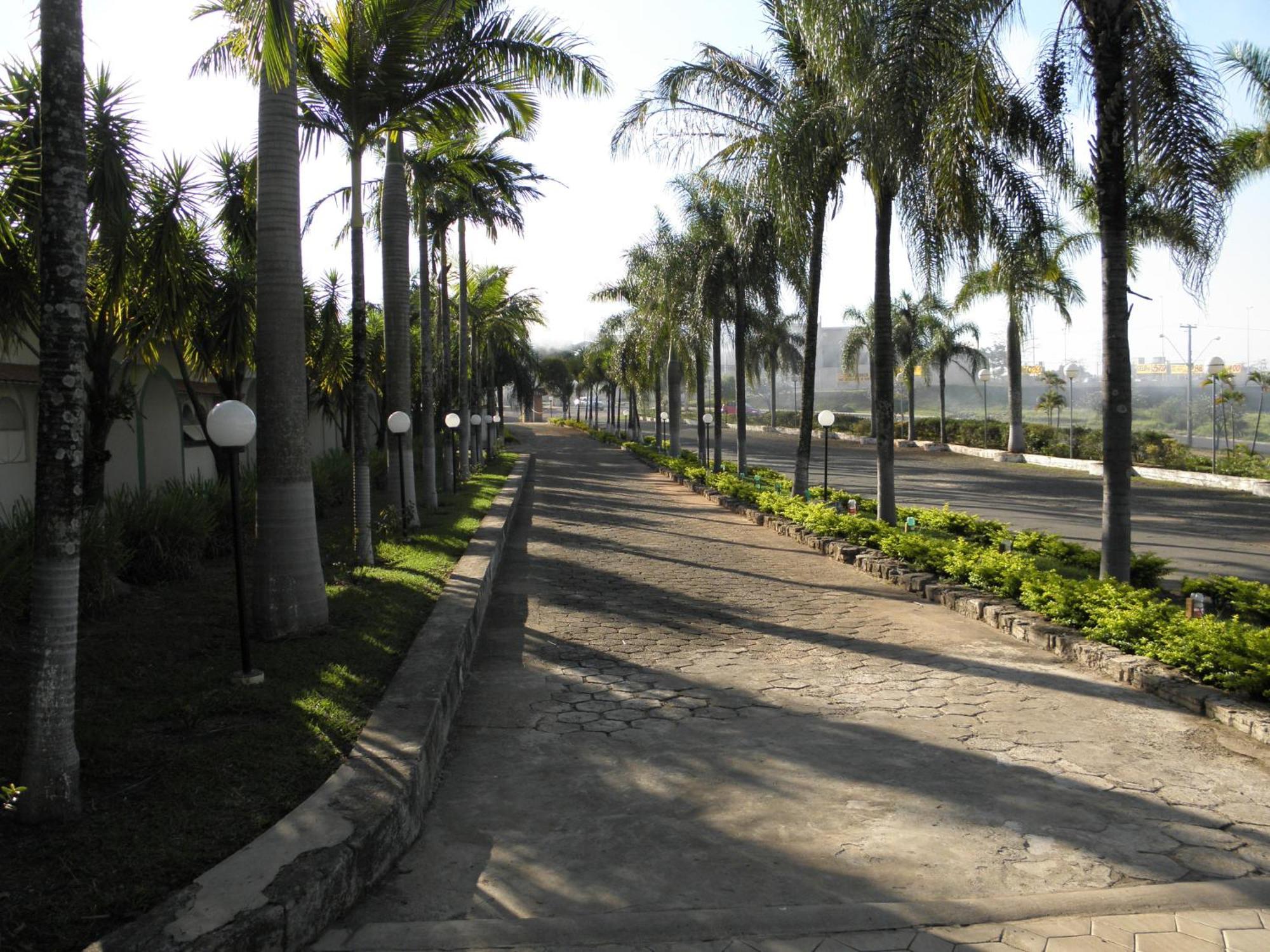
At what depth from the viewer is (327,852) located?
3424 millimetres

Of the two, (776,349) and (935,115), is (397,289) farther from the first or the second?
(776,349)

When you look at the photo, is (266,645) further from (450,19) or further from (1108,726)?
(450,19)

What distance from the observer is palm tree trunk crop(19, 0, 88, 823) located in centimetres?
365

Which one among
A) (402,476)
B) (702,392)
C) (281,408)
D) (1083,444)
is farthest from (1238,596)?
(1083,444)

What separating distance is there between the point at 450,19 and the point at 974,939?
8785 millimetres

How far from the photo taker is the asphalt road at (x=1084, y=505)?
1311 cm

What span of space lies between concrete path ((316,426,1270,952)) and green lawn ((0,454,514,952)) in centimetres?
64

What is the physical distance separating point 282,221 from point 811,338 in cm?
1020

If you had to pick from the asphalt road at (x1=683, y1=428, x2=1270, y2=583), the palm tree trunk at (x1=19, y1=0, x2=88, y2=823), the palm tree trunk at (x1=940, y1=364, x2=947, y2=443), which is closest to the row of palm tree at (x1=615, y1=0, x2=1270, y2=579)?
the asphalt road at (x1=683, y1=428, x2=1270, y2=583)

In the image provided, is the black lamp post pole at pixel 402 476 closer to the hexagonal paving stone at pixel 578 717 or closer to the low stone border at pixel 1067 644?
the low stone border at pixel 1067 644

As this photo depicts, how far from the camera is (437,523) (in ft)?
47.5

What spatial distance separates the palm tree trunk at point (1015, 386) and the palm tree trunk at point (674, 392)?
10835 millimetres

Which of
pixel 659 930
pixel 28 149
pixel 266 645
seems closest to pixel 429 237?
pixel 28 149

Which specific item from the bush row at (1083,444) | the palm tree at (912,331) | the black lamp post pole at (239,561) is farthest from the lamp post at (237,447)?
the palm tree at (912,331)
